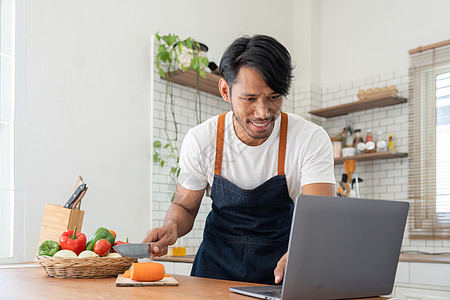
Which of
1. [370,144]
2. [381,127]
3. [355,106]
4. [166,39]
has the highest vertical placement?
[166,39]

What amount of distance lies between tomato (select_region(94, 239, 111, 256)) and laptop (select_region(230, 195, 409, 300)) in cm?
67

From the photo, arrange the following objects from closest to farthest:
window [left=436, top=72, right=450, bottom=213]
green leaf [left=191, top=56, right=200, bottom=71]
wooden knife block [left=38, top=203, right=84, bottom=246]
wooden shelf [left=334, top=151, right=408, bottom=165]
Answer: wooden knife block [left=38, top=203, right=84, bottom=246], green leaf [left=191, top=56, right=200, bottom=71], window [left=436, top=72, right=450, bottom=213], wooden shelf [left=334, top=151, right=408, bottom=165]

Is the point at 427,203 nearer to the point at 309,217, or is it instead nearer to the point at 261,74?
the point at 261,74

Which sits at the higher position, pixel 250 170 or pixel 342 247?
pixel 250 170

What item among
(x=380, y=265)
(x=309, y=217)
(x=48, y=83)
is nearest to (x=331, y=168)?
(x=380, y=265)

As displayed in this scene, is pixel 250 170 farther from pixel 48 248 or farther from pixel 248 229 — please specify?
pixel 48 248

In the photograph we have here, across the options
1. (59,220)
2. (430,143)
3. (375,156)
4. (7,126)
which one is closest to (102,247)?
(59,220)

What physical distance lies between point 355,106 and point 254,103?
3.06 m

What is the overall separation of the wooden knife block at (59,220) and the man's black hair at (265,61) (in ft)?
3.30

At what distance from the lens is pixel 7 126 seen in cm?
302

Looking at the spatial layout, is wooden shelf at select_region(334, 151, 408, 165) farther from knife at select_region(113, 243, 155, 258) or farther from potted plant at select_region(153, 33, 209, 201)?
knife at select_region(113, 243, 155, 258)

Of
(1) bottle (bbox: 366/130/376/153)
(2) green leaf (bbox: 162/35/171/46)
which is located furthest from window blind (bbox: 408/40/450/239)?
(2) green leaf (bbox: 162/35/171/46)

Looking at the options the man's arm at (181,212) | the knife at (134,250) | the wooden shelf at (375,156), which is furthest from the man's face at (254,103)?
the wooden shelf at (375,156)

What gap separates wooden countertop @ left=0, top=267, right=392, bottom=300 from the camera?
48.5 inches
